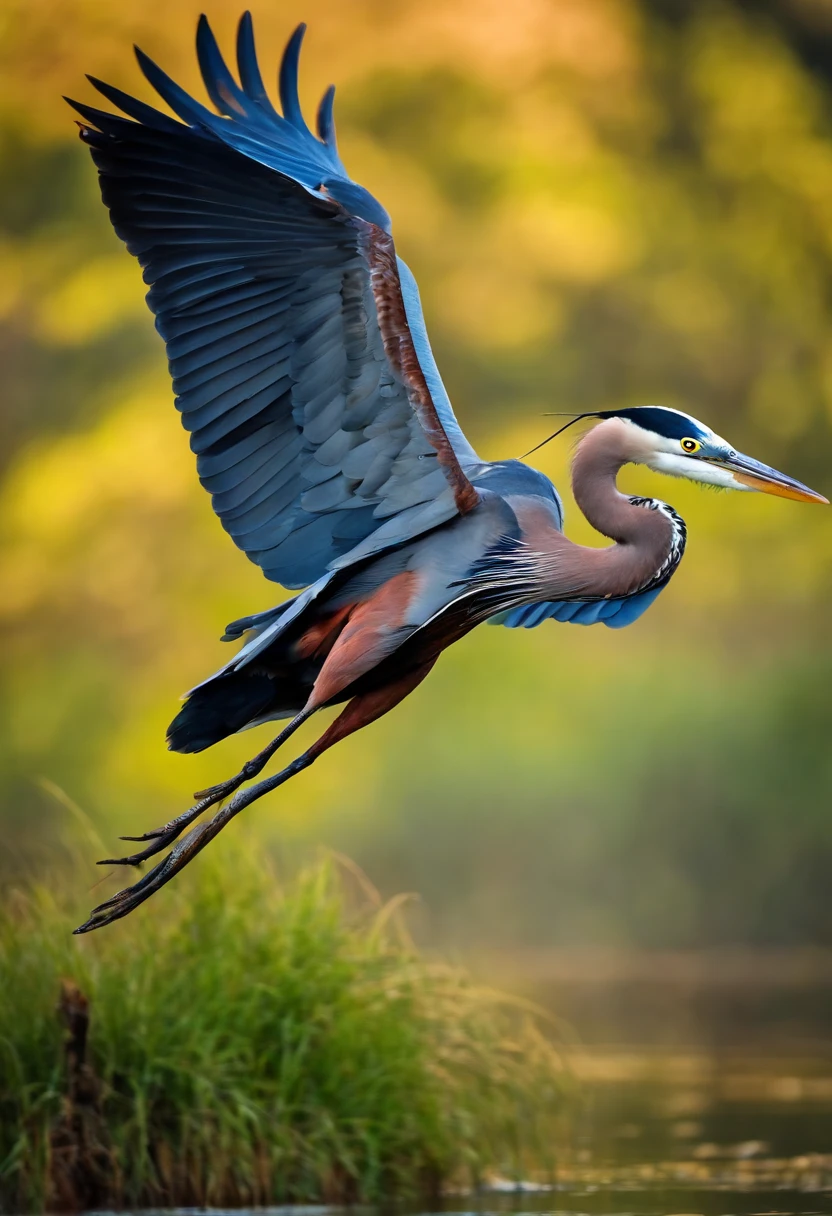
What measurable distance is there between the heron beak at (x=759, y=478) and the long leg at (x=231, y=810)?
0.86m

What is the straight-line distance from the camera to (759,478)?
13.5 feet

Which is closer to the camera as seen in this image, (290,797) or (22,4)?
(290,797)

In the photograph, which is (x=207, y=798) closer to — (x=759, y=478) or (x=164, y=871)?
(x=164, y=871)

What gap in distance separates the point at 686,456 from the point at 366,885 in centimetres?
186

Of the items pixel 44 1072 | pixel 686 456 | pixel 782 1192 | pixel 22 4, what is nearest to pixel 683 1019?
pixel 782 1192

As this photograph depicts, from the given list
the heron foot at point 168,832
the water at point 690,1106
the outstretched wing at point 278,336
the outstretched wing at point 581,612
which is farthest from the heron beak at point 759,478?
the water at point 690,1106

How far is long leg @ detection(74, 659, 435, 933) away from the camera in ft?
12.2

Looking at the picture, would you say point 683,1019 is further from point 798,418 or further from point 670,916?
point 798,418

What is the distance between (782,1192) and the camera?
5.45 metres

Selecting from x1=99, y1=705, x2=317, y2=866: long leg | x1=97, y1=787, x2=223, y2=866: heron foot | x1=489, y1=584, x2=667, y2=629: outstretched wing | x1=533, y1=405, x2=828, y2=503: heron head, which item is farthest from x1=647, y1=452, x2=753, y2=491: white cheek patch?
x1=97, y1=787, x2=223, y2=866: heron foot

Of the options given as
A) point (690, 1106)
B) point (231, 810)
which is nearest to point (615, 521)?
point (231, 810)

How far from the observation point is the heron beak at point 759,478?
4090 mm

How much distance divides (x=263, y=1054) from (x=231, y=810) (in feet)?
6.23

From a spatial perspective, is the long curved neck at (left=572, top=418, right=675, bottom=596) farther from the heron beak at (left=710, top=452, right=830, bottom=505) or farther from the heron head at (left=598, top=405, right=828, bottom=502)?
the heron beak at (left=710, top=452, right=830, bottom=505)
